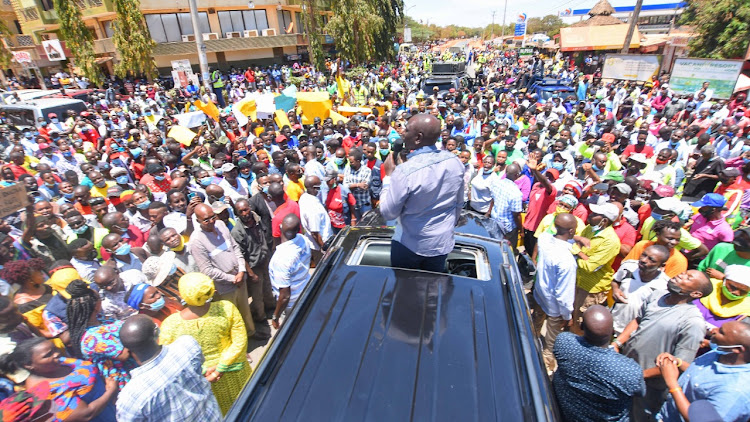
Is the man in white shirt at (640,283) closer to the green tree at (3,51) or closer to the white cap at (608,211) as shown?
the white cap at (608,211)

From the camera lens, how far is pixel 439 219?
2418mm

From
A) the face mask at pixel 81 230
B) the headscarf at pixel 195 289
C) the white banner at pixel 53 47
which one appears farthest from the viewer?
the white banner at pixel 53 47

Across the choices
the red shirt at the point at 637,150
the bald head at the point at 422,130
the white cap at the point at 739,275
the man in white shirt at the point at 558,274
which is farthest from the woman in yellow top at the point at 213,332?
the red shirt at the point at 637,150

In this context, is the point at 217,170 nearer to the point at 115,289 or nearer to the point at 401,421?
the point at 115,289

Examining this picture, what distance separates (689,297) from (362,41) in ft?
94.4

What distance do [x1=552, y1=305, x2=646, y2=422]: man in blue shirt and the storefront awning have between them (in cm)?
2990

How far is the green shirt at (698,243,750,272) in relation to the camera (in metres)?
3.25

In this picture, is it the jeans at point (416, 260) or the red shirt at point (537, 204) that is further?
the red shirt at point (537, 204)

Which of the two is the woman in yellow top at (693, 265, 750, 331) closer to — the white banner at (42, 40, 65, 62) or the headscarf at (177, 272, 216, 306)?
the headscarf at (177, 272, 216, 306)

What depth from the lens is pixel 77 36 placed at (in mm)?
22188

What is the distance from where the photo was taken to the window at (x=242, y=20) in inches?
1172

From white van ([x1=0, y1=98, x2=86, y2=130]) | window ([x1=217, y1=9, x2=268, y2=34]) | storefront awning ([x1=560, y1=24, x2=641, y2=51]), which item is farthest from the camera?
window ([x1=217, y1=9, x2=268, y2=34])

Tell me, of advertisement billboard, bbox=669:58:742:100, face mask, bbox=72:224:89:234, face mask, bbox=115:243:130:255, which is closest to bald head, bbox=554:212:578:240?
face mask, bbox=115:243:130:255

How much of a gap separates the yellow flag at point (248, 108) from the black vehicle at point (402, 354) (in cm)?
864
